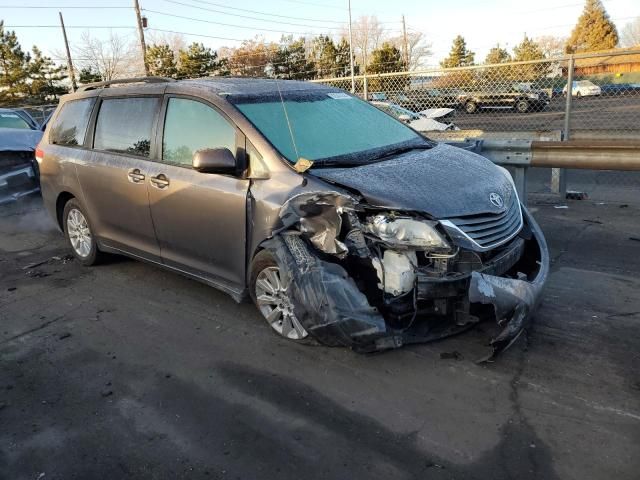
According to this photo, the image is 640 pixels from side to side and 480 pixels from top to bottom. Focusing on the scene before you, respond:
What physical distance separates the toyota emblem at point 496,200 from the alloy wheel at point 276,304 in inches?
60.6

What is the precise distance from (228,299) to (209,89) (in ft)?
5.73

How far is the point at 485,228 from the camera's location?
12.0ft

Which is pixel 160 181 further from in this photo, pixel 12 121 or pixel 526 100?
pixel 526 100

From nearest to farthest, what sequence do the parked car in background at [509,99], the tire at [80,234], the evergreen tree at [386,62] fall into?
1. the tire at [80,234]
2. the parked car in background at [509,99]
3. the evergreen tree at [386,62]

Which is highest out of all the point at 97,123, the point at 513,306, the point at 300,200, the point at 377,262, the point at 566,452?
the point at 97,123

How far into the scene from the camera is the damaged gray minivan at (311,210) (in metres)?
3.42

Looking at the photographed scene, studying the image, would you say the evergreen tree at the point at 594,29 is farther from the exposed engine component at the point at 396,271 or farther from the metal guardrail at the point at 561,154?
the exposed engine component at the point at 396,271

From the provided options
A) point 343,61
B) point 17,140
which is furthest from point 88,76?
point 17,140

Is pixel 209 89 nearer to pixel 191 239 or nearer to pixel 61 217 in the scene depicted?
pixel 191 239

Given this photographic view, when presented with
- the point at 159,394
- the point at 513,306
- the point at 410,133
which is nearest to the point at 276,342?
the point at 159,394

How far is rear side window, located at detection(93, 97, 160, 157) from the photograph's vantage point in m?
4.79

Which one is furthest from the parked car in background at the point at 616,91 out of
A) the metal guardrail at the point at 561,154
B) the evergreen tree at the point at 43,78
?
the evergreen tree at the point at 43,78

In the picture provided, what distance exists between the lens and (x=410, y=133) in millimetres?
5098

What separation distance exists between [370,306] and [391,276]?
0.23m
